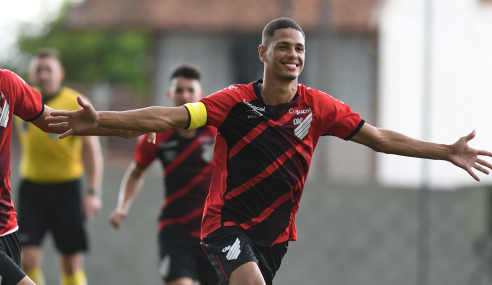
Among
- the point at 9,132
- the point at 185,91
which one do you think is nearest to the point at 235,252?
the point at 9,132

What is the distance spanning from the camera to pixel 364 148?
497 inches

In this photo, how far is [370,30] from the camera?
17.3 meters

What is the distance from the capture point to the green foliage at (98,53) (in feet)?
125

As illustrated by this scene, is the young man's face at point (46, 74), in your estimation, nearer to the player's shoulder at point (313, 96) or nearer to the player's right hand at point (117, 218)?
the player's right hand at point (117, 218)

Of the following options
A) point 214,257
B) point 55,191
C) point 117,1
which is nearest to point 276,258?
point 214,257

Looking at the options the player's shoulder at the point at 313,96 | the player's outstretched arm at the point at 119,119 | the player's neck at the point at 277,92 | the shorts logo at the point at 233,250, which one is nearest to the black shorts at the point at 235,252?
the shorts logo at the point at 233,250

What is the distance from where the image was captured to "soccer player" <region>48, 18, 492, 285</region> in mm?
4543

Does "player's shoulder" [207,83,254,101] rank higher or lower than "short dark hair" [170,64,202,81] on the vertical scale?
lower

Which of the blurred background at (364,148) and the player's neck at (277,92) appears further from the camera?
the blurred background at (364,148)

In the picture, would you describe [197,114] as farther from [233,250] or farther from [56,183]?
[56,183]

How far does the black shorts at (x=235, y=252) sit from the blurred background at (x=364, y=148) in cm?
542

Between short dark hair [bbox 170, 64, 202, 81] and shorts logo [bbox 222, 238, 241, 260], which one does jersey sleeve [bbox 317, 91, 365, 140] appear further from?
short dark hair [bbox 170, 64, 202, 81]

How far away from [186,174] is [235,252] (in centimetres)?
196

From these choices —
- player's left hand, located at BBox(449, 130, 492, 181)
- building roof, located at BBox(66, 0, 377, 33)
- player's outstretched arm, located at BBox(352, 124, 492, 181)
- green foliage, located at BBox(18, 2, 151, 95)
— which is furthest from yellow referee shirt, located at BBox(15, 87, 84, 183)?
green foliage, located at BBox(18, 2, 151, 95)
